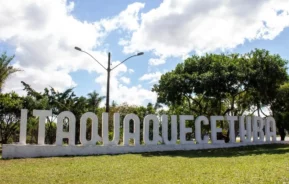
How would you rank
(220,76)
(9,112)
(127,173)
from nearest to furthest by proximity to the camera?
(127,173) < (220,76) < (9,112)

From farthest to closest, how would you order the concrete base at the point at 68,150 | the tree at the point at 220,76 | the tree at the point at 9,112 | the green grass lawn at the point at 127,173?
the tree at the point at 9,112 < the tree at the point at 220,76 < the concrete base at the point at 68,150 < the green grass lawn at the point at 127,173

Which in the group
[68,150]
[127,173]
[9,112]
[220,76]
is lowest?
[127,173]

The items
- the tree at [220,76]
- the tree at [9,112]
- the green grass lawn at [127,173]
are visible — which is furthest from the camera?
the tree at [9,112]

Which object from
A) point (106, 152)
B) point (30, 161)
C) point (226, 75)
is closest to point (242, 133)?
point (226, 75)

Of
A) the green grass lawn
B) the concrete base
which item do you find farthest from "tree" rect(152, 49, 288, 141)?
the green grass lawn

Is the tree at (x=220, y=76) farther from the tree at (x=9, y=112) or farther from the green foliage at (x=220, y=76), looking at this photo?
the tree at (x=9, y=112)

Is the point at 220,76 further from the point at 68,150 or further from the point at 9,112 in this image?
the point at 9,112

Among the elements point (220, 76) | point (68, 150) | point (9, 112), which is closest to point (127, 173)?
point (68, 150)

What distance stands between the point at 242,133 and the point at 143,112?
23080 millimetres

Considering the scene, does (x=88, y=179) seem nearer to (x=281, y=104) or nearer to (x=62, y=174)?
(x=62, y=174)

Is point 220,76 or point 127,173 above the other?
point 220,76

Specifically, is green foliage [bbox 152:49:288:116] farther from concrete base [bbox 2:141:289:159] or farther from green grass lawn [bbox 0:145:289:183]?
green grass lawn [bbox 0:145:289:183]

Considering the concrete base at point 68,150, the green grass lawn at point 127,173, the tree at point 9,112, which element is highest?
the tree at point 9,112

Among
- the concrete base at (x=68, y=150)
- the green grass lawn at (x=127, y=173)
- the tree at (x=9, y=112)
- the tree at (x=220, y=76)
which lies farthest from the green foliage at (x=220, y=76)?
the tree at (x=9, y=112)
